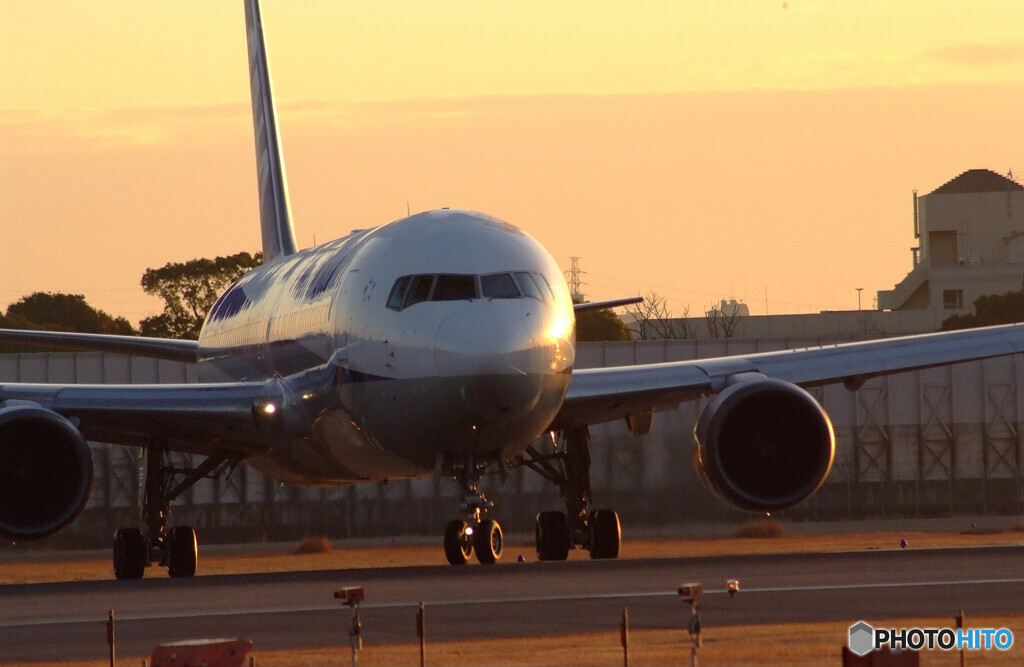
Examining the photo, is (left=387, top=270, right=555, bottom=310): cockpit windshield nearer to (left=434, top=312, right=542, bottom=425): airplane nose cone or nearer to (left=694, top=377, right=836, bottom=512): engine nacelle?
(left=434, top=312, right=542, bottom=425): airplane nose cone

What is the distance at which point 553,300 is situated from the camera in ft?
74.4

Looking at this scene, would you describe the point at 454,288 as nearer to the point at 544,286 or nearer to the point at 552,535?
the point at 544,286

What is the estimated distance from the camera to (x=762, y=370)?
26516 millimetres

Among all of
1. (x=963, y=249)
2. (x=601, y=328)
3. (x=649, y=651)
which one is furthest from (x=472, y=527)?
(x=963, y=249)

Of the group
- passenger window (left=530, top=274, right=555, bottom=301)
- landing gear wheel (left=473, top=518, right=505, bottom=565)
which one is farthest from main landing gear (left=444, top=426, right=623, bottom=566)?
passenger window (left=530, top=274, right=555, bottom=301)

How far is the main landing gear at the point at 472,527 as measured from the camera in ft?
75.0

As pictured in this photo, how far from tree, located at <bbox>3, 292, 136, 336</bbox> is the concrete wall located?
194ft

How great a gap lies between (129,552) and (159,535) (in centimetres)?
→ 53

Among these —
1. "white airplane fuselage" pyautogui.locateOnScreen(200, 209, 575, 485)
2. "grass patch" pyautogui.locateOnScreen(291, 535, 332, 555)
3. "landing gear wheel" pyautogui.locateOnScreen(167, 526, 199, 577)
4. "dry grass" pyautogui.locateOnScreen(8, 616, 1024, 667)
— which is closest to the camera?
"dry grass" pyautogui.locateOnScreen(8, 616, 1024, 667)

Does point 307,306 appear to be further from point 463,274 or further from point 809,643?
point 809,643

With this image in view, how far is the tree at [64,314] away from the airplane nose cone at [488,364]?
8618cm

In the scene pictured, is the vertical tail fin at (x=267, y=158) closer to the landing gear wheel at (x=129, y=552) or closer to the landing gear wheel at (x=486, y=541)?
the landing gear wheel at (x=129, y=552)

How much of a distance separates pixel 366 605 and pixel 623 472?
2636 cm

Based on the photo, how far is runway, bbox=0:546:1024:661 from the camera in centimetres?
1636
